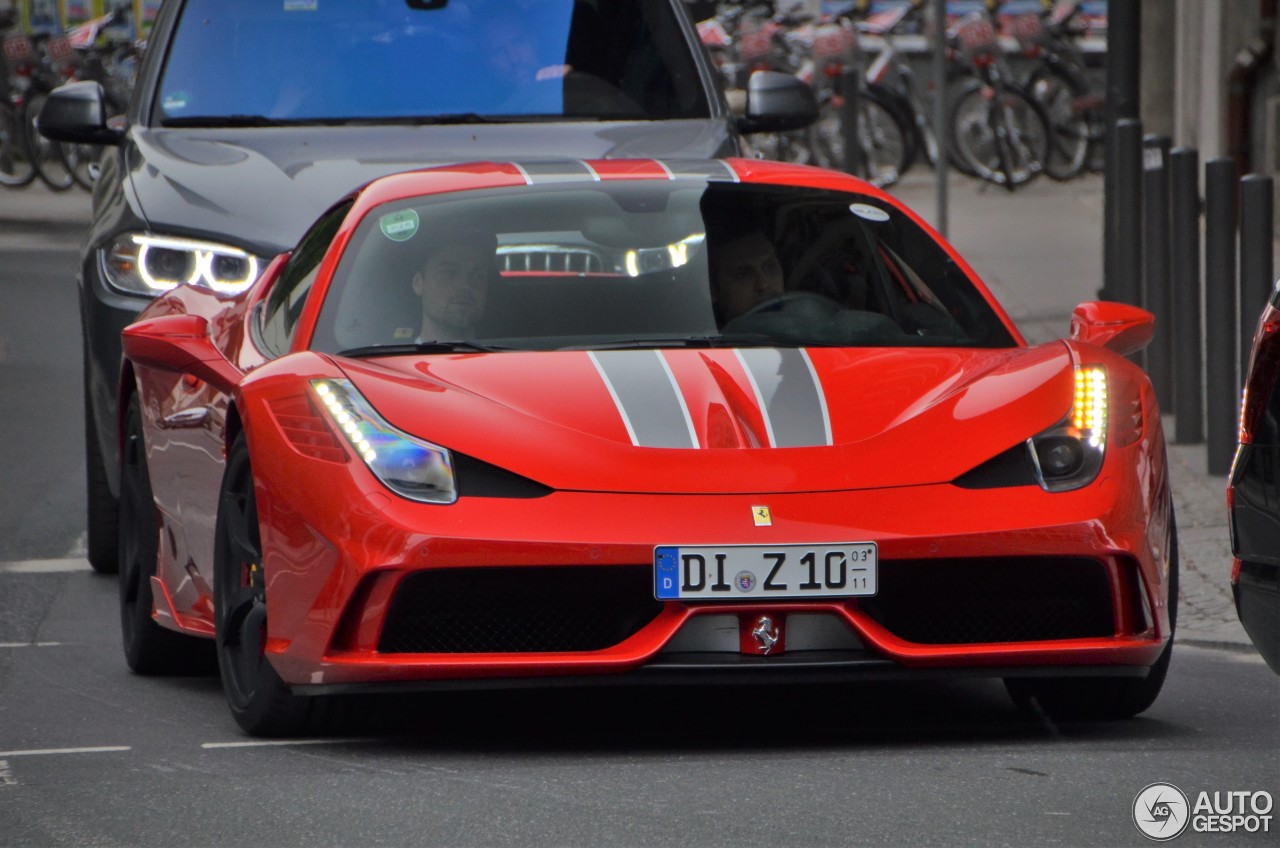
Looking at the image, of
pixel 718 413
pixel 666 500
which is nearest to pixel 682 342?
pixel 718 413

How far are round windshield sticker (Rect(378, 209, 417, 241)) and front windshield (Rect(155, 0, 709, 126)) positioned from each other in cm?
258

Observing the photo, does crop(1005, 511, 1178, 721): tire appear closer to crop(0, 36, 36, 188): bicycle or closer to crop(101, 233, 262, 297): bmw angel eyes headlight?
crop(101, 233, 262, 297): bmw angel eyes headlight

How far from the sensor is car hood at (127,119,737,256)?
26.3 feet

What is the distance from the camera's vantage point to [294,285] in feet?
21.2

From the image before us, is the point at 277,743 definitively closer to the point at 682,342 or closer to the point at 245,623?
the point at 245,623

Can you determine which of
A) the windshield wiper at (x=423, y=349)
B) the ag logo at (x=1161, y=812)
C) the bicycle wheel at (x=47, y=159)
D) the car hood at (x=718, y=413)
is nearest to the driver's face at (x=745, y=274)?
the car hood at (x=718, y=413)

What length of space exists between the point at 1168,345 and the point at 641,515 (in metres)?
6.37

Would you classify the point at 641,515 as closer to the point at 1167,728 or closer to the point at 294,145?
the point at 1167,728

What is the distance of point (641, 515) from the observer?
522 centimetres

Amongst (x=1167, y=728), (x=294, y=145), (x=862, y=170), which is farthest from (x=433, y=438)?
(x=862, y=170)

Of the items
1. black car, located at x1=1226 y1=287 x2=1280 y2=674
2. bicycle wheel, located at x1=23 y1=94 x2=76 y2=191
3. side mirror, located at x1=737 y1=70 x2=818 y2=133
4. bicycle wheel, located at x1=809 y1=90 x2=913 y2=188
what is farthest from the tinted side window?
bicycle wheel, located at x1=23 y1=94 x2=76 y2=191

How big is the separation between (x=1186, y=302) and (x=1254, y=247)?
1157 mm

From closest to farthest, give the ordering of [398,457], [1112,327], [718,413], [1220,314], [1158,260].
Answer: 1. [398,457]
2. [718,413]
3. [1112,327]
4. [1220,314]
5. [1158,260]

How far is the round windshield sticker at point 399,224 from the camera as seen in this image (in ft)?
20.8
